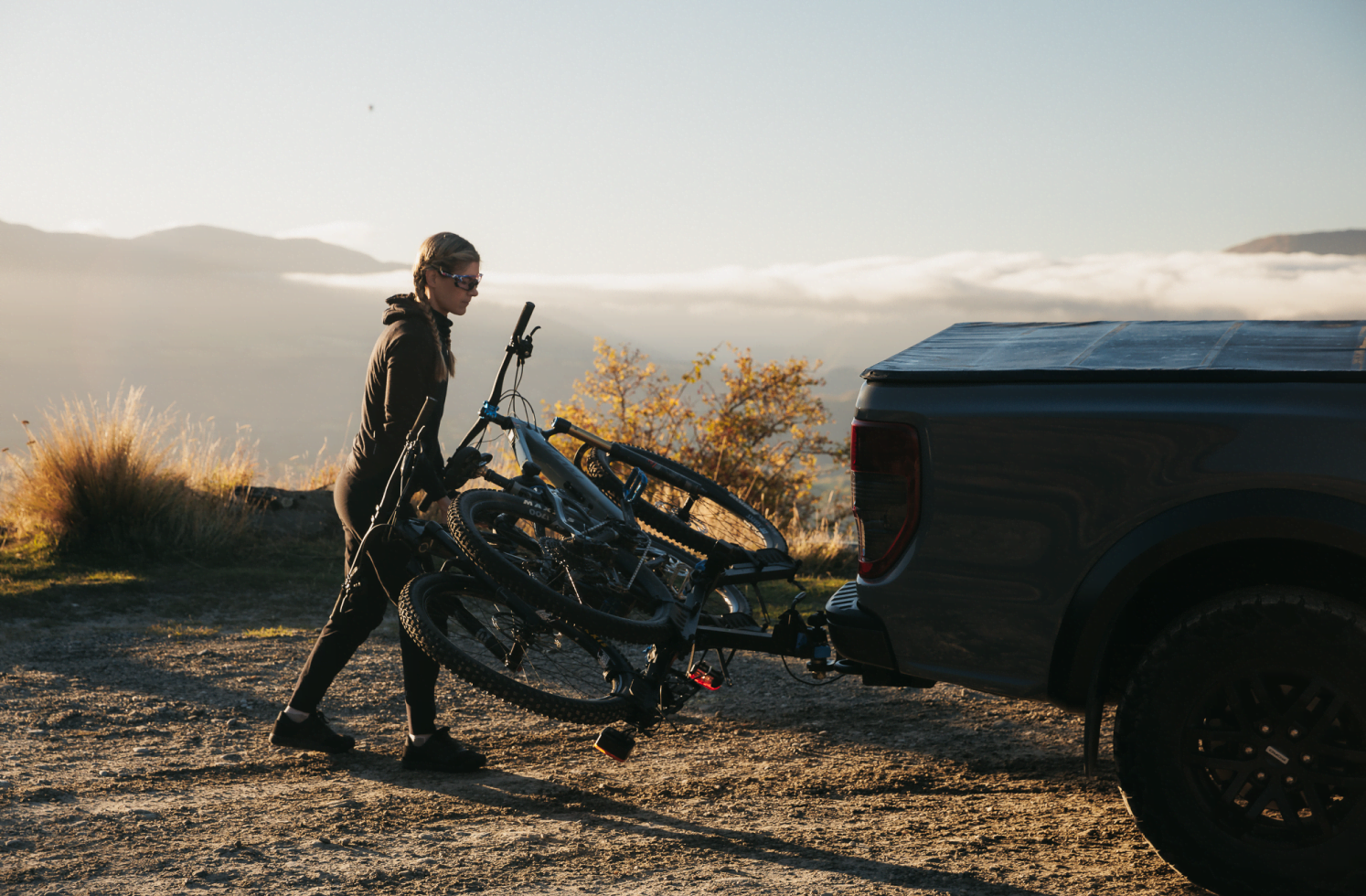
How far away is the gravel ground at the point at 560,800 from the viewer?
3.64 m

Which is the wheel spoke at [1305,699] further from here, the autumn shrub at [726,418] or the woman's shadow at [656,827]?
the autumn shrub at [726,418]

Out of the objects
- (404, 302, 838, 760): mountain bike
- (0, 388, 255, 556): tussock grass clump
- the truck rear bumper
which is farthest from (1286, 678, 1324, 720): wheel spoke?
(0, 388, 255, 556): tussock grass clump

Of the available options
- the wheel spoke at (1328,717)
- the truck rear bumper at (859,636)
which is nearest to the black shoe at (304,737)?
the truck rear bumper at (859,636)

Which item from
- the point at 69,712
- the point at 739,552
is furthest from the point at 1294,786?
the point at 69,712

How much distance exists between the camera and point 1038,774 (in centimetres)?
477

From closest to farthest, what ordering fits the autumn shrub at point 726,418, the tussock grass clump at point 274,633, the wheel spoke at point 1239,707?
the wheel spoke at point 1239,707, the tussock grass clump at point 274,633, the autumn shrub at point 726,418

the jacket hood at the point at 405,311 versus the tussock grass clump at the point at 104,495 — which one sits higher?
the jacket hood at the point at 405,311

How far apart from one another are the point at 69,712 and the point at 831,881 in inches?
173

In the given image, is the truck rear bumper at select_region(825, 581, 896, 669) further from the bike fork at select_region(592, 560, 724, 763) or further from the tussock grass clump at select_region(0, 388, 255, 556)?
the tussock grass clump at select_region(0, 388, 255, 556)

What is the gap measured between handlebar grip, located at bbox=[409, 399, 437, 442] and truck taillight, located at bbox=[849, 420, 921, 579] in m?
1.92

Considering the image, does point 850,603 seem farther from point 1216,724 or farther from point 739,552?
point 1216,724

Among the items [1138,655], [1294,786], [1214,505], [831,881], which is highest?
[1214,505]

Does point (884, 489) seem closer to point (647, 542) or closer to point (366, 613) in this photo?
point (647, 542)

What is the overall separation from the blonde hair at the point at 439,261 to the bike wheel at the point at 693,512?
3.06ft
